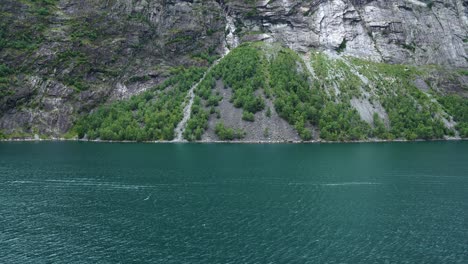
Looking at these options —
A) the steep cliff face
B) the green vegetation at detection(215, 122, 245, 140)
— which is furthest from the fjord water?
the steep cliff face

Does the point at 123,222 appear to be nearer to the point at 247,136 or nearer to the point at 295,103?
the point at 247,136

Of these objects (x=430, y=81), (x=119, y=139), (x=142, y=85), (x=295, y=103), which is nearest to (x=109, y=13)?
(x=142, y=85)

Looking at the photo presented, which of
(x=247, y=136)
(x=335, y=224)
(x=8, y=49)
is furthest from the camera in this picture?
(x=8, y=49)

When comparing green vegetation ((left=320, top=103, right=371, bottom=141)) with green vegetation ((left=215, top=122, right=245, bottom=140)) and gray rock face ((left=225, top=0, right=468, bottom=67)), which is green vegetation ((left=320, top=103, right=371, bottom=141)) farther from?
gray rock face ((left=225, top=0, right=468, bottom=67))

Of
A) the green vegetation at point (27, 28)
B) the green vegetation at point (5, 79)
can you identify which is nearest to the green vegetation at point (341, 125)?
the green vegetation at point (5, 79)

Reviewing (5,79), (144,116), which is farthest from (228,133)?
(5,79)

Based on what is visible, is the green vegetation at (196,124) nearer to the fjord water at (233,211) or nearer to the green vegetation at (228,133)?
the green vegetation at (228,133)
